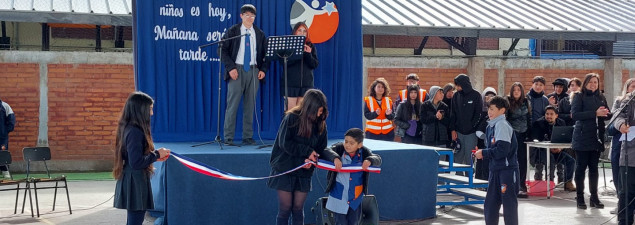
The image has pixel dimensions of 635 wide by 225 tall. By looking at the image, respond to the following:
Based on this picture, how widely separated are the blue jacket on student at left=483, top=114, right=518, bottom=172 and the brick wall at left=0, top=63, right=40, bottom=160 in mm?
10065

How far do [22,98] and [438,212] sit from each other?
28.3 ft

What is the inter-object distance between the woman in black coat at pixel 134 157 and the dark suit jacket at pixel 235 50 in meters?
3.25

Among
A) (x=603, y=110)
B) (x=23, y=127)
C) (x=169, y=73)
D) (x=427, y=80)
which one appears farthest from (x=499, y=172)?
(x=23, y=127)

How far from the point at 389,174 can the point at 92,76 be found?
317 inches

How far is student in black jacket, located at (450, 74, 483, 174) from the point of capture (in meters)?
12.2

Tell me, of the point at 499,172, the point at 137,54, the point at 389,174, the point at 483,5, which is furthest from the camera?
the point at 483,5

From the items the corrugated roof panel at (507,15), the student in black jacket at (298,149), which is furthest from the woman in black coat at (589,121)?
the corrugated roof panel at (507,15)

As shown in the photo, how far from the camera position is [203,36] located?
11227 mm

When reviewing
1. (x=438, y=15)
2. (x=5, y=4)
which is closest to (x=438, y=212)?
(x=438, y=15)

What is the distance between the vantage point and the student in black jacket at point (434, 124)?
12.4m

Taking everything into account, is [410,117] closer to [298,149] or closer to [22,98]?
[298,149]

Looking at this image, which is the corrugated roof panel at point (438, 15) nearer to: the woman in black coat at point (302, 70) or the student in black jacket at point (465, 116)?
the student in black jacket at point (465, 116)

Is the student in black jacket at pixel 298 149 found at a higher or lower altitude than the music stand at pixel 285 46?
lower

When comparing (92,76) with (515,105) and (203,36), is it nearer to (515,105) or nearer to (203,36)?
(203,36)
